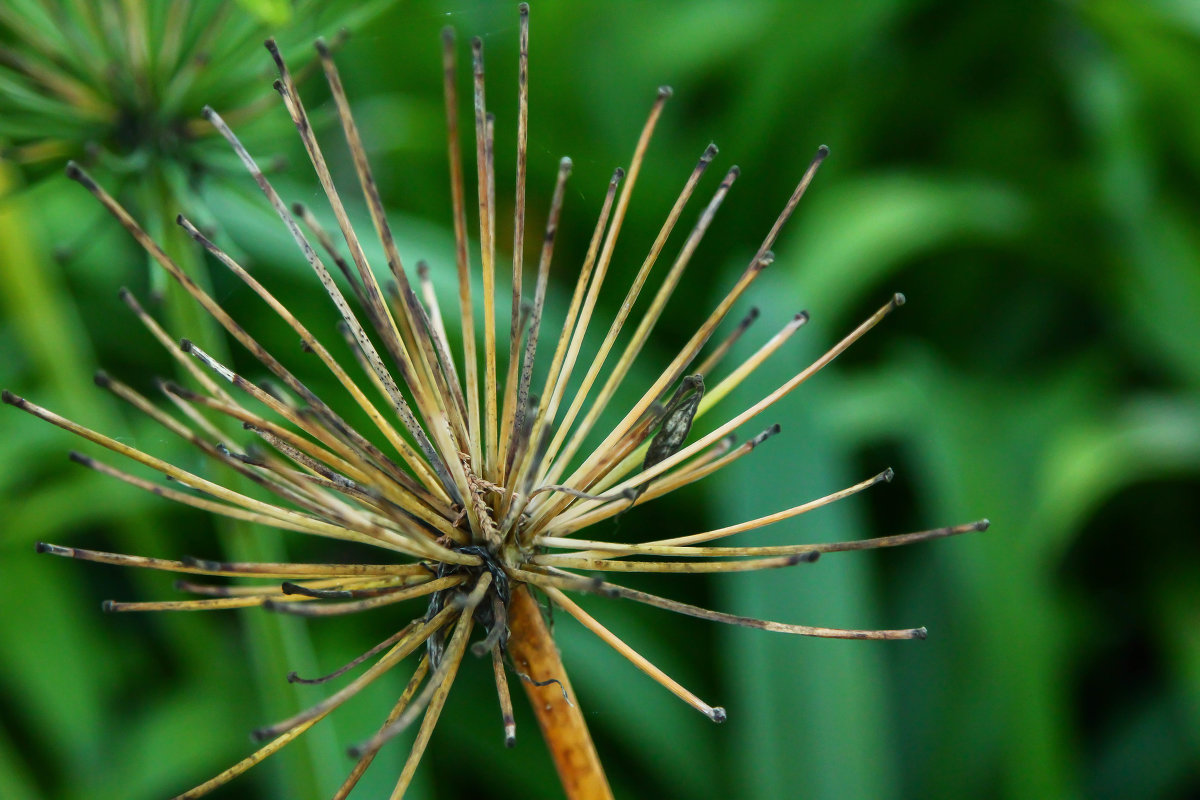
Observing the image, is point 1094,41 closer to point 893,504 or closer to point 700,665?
point 893,504

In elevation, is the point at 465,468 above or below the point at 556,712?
above

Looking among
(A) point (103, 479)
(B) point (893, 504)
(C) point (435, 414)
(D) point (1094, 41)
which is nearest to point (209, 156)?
(C) point (435, 414)

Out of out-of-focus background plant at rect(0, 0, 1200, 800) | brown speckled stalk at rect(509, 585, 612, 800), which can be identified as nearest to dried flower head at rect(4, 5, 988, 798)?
brown speckled stalk at rect(509, 585, 612, 800)

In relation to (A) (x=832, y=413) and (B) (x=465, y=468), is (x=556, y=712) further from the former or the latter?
(A) (x=832, y=413)

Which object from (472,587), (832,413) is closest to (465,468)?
(472,587)

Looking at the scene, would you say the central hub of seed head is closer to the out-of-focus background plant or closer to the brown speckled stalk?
the brown speckled stalk

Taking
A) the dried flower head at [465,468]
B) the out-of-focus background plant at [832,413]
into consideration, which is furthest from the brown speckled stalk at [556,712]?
the out-of-focus background plant at [832,413]

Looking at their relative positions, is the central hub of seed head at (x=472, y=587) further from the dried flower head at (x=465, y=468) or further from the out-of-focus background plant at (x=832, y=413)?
the out-of-focus background plant at (x=832, y=413)

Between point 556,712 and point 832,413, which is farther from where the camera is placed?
point 832,413
